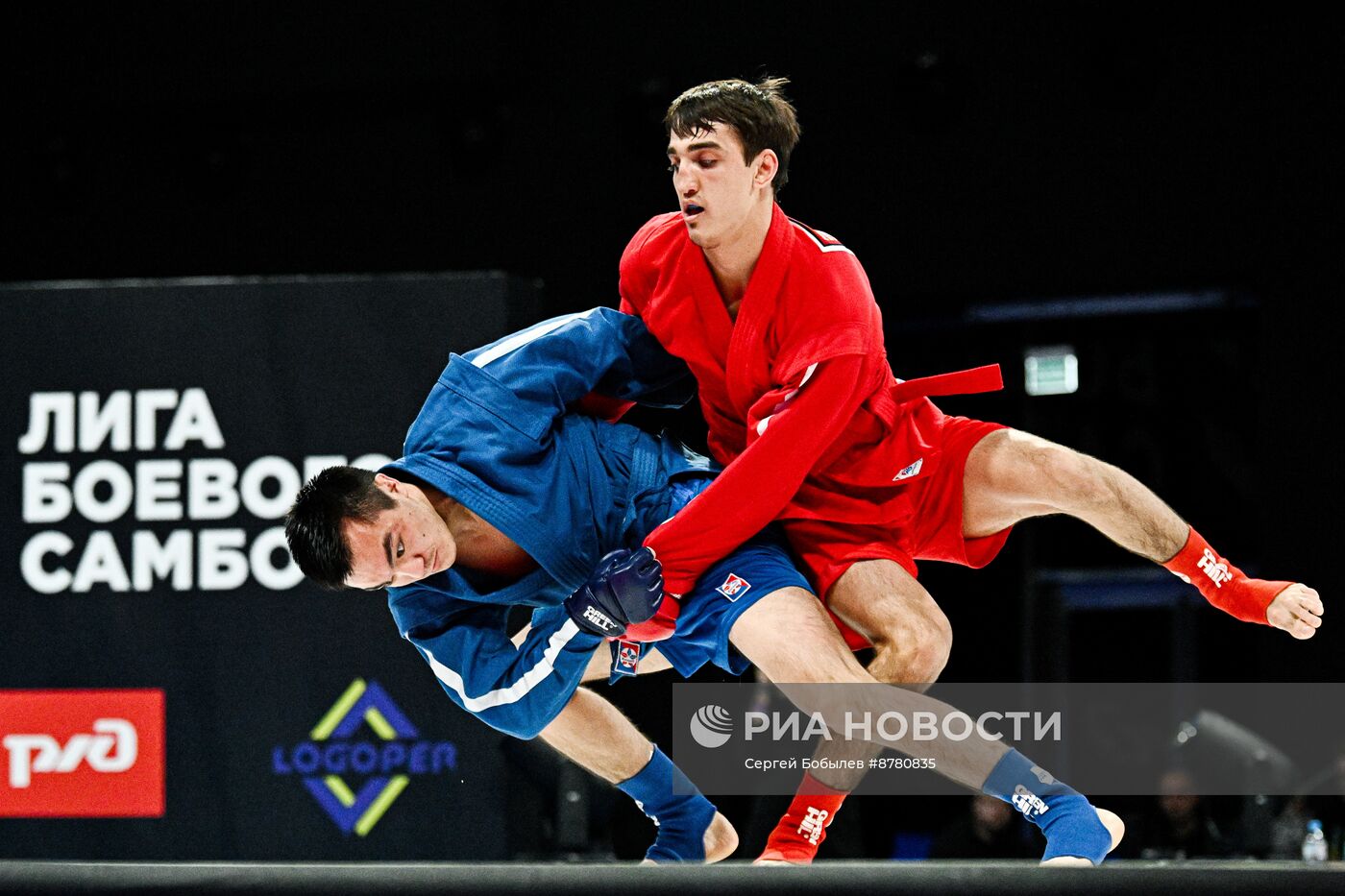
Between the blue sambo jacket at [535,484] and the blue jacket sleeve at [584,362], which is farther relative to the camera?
the blue jacket sleeve at [584,362]

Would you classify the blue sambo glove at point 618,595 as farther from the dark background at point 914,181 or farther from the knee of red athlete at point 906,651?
the dark background at point 914,181

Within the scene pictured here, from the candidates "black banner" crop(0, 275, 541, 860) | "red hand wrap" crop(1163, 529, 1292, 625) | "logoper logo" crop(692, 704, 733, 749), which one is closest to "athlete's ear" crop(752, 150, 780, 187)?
"red hand wrap" crop(1163, 529, 1292, 625)

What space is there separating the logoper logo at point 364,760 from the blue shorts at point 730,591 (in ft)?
5.81

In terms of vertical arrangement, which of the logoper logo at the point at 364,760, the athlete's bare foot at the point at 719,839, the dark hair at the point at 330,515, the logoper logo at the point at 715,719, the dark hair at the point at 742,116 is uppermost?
the dark hair at the point at 742,116

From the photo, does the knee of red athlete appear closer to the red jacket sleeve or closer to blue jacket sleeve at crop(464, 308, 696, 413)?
the red jacket sleeve

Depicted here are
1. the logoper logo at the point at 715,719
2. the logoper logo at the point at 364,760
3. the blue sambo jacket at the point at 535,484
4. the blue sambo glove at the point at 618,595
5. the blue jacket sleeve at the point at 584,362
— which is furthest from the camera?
the logoper logo at the point at 364,760

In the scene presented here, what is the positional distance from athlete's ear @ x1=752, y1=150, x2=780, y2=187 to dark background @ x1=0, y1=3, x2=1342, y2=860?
350 cm

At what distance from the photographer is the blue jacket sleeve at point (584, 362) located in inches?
113

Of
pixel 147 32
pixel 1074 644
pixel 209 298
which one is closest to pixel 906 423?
pixel 209 298

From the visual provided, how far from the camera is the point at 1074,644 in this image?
712 cm

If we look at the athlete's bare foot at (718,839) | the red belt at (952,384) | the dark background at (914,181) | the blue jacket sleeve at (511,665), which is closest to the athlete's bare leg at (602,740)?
the athlete's bare foot at (718,839)

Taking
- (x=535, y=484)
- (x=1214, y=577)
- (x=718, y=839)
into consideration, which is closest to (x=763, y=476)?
(x=535, y=484)

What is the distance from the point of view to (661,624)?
2.71 meters

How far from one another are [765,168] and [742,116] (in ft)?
0.36
